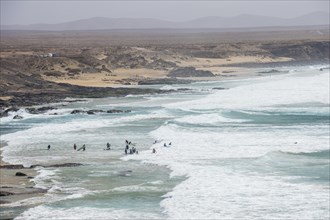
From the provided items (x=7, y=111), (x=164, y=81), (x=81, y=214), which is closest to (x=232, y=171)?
(x=81, y=214)

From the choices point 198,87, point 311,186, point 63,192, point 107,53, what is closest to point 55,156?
point 63,192

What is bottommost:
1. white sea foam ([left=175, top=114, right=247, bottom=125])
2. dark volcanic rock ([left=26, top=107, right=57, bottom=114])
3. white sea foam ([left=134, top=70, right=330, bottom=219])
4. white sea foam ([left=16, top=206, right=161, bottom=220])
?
white sea foam ([left=175, top=114, right=247, bottom=125])

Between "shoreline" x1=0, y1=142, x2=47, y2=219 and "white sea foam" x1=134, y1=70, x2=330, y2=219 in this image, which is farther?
"white sea foam" x1=134, y1=70, x2=330, y2=219

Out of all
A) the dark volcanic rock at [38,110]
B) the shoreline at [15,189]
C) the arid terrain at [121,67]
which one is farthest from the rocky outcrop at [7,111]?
the shoreline at [15,189]

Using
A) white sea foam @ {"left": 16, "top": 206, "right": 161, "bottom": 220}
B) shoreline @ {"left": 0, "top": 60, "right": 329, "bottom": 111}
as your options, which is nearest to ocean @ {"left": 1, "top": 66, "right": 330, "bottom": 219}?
white sea foam @ {"left": 16, "top": 206, "right": 161, "bottom": 220}

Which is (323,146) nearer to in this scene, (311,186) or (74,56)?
(311,186)

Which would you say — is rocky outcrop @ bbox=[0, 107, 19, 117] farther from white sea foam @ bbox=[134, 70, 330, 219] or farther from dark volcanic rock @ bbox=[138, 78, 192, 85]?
dark volcanic rock @ bbox=[138, 78, 192, 85]

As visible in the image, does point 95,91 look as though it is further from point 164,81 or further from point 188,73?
point 188,73

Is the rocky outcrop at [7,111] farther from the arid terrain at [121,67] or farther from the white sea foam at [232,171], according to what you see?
the white sea foam at [232,171]
